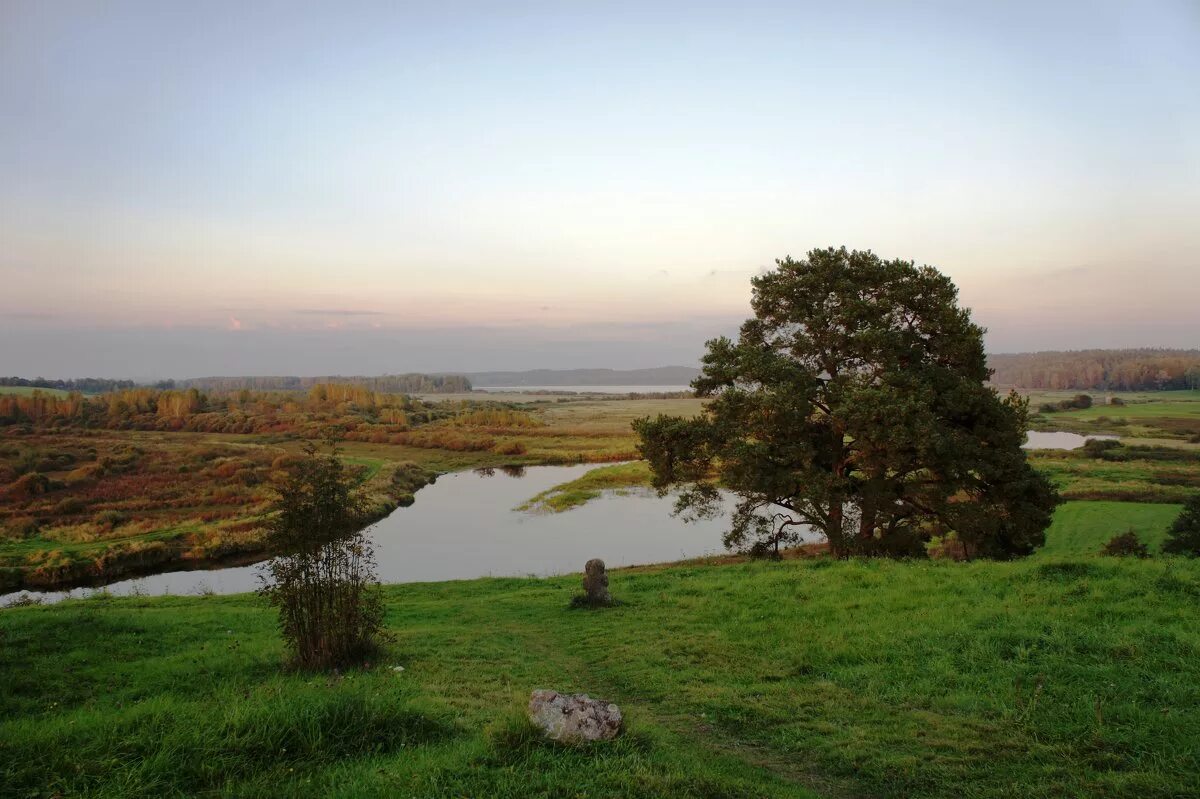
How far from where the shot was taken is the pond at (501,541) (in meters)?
30.5

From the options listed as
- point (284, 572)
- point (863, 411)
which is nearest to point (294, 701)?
point (284, 572)

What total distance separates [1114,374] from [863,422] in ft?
671

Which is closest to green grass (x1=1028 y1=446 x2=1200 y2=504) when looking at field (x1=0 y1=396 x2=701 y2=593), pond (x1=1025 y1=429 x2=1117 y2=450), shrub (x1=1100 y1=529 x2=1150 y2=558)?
shrub (x1=1100 y1=529 x2=1150 y2=558)

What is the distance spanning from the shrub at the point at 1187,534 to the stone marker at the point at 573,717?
72.7 feet

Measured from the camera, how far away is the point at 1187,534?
20.2 meters

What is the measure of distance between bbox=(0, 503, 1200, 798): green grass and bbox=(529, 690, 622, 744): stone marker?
166mm

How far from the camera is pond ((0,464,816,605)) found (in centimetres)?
3048

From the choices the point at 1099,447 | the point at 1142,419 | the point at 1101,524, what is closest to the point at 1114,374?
the point at 1142,419

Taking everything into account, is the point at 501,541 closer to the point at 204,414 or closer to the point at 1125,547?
the point at 1125,547

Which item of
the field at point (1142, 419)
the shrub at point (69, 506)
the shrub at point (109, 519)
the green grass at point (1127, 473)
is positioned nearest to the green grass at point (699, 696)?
the green grass at point (1127, 473)

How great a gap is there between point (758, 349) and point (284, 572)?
1578cm

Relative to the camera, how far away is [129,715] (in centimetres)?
607

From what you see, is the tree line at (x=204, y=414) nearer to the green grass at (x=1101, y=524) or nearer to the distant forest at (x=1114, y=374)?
the green grass at (x=1101, y=524)

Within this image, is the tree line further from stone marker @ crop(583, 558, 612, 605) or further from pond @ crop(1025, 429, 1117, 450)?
pond @ crop(1025, 429, 1117, 450)
